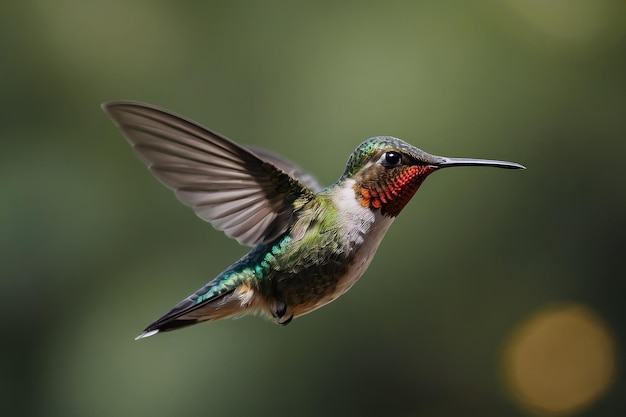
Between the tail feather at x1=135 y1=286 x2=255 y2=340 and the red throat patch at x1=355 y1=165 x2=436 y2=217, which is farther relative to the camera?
the tail feather at x1=135 y1=286 x2=255 y2=340

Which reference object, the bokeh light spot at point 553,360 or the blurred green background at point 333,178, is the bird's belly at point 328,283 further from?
the bokeh light spot at point 553,360

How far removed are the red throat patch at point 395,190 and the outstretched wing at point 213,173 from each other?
85 mm

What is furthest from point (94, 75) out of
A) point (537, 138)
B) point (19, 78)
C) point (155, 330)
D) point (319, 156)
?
point (155, 330)

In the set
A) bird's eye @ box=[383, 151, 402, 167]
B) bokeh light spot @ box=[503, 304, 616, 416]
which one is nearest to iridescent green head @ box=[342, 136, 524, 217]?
bird's eye @ box=[383, 151, 402, 167]

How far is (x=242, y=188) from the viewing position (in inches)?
33.9

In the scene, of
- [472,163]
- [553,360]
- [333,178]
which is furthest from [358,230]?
[553,360]

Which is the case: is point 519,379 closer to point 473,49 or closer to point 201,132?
point 473,49

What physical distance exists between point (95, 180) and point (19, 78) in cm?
43

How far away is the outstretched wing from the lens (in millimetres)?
714

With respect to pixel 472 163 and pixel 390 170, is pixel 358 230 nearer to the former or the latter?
pixel 390 170

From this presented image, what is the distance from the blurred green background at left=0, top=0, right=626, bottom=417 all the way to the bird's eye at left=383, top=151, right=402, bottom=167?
63.9 inches

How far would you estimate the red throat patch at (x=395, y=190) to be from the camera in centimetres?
79

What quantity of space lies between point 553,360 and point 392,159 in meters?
2.10

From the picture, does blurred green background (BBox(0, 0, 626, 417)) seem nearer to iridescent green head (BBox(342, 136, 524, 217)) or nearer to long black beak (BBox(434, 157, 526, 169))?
iridescent green head (BBox(342, 136, 524, 217))
